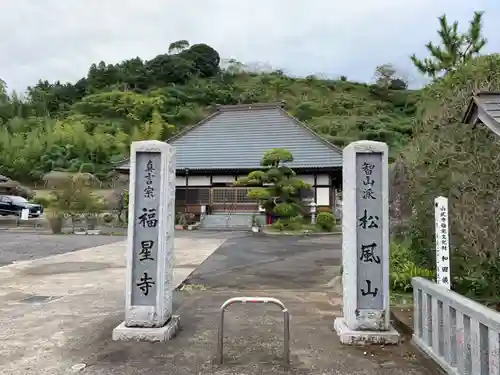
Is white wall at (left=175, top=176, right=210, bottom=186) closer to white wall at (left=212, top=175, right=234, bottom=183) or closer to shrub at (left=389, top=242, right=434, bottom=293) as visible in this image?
white wall at (left=212, top=175, right=234, bottom=183)

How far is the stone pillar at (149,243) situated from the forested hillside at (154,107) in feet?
91.2

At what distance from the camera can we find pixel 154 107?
46312 millimetres

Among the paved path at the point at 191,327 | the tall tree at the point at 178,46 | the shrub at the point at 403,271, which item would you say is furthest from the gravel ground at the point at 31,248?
the tall tree at the point at 178,46

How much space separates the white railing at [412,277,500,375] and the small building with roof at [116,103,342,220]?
60.9 feet

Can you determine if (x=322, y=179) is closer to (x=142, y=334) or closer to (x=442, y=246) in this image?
(x=442, y=246)

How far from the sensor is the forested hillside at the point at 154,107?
37469 millimetres

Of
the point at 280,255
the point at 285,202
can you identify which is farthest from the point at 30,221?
the point at 280,255

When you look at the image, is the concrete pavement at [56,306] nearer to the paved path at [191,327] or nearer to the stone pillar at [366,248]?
the paved path at [191,327]

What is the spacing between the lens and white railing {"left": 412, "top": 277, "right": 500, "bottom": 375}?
2430 millimetres

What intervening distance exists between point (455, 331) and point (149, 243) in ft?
9.31

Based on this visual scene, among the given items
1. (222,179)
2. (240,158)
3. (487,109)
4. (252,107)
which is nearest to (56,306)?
(487,109)

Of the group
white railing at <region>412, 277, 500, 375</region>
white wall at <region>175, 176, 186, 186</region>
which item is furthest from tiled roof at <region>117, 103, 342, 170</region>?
white railing at <region>412, 277, 500, 375</region>

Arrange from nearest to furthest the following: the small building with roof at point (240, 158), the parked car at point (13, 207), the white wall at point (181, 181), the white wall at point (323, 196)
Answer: the white wall at point (323, 196) → the small building with roof at point (240, 158) → the parked car at point (13, 207) → the white wall at point (181, 181)

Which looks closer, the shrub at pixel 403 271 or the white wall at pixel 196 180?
the shrub at pixel 403 271
